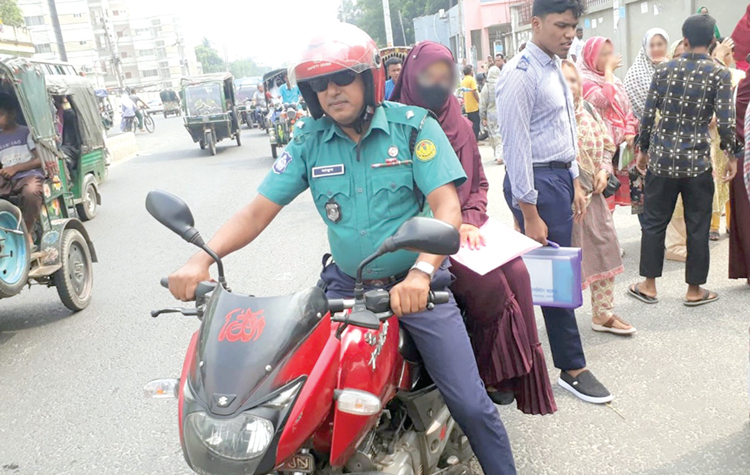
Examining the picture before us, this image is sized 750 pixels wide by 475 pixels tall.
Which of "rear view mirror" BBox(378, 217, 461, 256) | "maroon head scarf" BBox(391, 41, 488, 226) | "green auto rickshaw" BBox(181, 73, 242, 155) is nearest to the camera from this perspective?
"rear view mirror" BBox(378, 217, 461, 256)

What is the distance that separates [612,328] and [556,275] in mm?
1286

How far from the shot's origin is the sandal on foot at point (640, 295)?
4949 mm

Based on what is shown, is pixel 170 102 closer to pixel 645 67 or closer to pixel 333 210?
pixel 645 67

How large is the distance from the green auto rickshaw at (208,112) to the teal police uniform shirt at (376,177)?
17.0 metres

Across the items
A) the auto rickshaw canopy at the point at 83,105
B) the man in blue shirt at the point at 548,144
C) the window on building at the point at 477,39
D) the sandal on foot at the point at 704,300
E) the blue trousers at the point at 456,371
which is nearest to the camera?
the blue trousers at the point at 456,371

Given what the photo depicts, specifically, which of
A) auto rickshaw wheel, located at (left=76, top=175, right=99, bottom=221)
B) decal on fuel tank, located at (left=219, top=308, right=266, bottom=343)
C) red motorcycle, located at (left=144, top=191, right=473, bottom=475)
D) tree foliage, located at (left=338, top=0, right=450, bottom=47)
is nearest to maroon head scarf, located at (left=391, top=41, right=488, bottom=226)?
red motorcycle, located at (left=144, top=191, right=473, bottom=475)

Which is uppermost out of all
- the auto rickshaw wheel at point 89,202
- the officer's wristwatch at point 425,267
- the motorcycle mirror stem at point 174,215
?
the motorcycle mirror stem at point 174,215

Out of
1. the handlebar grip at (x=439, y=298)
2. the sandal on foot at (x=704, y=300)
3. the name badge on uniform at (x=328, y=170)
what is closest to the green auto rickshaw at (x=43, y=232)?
the name badge on uniform at (x=328, y=170)

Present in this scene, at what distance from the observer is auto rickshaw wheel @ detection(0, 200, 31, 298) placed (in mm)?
5164

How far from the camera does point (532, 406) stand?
293 centimetres

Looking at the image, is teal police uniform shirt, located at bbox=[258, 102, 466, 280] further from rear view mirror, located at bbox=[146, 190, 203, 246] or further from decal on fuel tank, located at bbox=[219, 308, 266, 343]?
decal on fuel tank, located at bbox=[219, 308, 266, 343]

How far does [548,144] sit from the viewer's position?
348 cm

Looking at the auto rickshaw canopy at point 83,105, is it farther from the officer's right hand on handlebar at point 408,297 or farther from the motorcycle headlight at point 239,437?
the motorcycle headlight at point 239,437

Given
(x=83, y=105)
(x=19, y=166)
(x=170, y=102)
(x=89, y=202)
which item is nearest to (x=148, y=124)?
(x=170, y=102)
